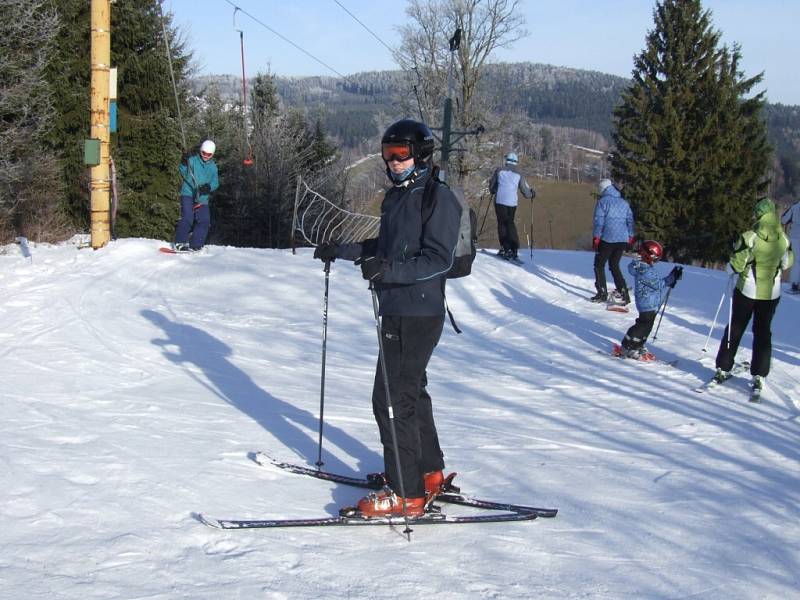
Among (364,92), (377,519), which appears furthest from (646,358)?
(364,92)

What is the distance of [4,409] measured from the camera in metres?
5.64

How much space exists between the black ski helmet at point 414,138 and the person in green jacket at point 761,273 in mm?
4828

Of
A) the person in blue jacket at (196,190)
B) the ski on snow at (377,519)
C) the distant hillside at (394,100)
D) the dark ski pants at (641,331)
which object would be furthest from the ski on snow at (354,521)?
the distant hillside at (394,100)

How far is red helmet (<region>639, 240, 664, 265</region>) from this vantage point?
9344mm

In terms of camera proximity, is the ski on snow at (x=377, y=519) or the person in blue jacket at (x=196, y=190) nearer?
the ski on snow at (x=377, y=519)

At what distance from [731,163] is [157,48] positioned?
2671 centimetres

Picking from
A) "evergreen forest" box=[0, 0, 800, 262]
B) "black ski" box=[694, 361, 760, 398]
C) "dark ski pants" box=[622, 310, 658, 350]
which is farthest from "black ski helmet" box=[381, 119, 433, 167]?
"evergreen forest" box=[0, 0, 800, 262]

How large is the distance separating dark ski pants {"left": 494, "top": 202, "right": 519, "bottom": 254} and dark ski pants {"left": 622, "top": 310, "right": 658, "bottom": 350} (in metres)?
5.52

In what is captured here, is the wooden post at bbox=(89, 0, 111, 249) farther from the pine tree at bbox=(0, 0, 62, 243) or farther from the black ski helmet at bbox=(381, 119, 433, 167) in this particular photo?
the black ski helmet at bbox=(381, 119, 433, 167)

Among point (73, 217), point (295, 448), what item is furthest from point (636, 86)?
point (295, 448)

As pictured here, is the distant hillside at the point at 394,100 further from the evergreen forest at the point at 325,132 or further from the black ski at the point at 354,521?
the black ski at the point at 354,521

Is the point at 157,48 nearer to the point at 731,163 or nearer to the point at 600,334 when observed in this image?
the point at 600,334

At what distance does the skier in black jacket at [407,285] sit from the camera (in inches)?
154

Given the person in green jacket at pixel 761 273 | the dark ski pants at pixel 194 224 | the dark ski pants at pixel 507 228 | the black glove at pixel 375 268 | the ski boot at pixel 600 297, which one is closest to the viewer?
the black glove at pixel 375 268
